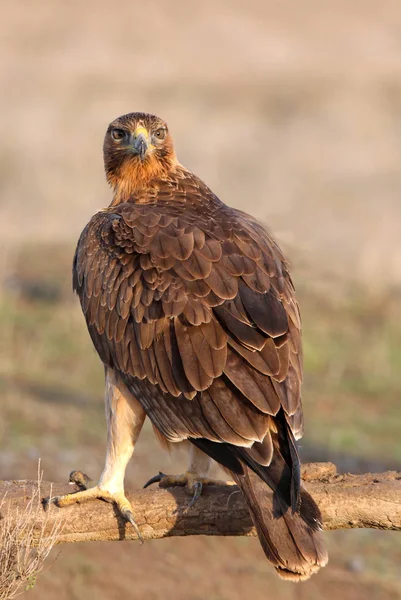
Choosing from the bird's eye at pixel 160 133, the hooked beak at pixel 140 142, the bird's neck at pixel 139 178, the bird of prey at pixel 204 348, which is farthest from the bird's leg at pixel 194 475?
the bird's eye at pixel 160 133

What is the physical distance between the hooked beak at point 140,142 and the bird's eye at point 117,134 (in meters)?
0.13

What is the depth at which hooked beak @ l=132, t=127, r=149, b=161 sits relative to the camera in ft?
22.5

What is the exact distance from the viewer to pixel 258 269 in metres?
5.82

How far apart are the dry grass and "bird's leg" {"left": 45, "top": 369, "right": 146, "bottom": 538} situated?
253 millimetres

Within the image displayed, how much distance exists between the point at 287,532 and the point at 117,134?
10.7 feet

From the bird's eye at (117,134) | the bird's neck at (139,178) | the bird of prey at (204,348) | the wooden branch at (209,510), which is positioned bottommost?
the wooden branch at (209,510)

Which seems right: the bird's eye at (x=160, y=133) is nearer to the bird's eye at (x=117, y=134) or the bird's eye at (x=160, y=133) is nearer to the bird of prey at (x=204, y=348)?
the bird's eye at (x=117, y=134)

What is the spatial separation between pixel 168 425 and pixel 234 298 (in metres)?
0.72

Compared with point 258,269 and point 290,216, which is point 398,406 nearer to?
point 258,269

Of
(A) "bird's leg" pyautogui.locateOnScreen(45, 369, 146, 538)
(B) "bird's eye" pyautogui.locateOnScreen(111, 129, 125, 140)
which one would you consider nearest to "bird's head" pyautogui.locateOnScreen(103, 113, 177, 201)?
(B) "bird's eye" pyautogui.locateOnScreen(111, 129, 125, 140)

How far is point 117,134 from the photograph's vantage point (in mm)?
7117

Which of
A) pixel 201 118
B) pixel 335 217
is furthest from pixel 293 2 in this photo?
pixel 335 217

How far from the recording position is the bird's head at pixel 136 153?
6934 mm

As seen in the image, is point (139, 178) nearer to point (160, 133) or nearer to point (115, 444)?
point (160, 133)
